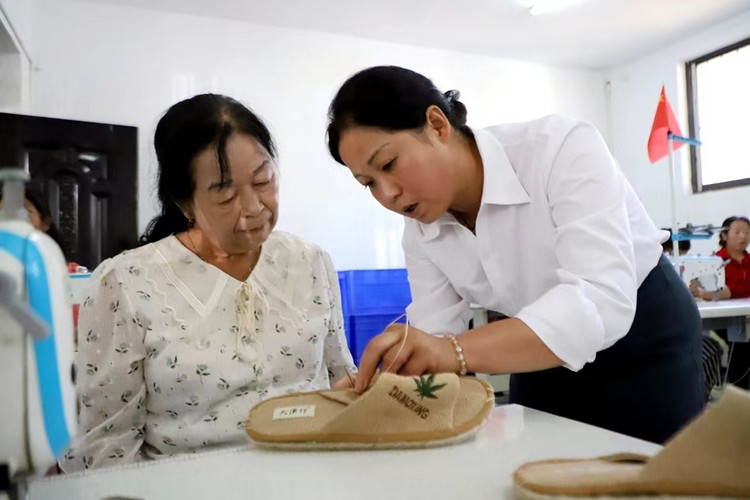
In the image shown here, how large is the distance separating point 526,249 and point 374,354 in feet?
1.14

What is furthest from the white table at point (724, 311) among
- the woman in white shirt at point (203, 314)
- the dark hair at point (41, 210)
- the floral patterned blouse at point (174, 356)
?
the dark hair at point (41, 210)

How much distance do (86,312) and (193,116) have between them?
39 cm

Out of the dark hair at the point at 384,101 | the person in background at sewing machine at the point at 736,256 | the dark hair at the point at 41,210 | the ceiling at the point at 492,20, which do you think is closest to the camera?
the dark hair at the point at 41,210

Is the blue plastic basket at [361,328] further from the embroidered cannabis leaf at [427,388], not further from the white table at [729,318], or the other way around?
the embroidered cannabis leaf at [427,388]

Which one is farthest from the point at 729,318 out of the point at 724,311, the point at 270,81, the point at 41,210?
the point at 270,81

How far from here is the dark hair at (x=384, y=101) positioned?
0.94m

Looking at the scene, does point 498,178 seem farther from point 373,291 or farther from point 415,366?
point 373,291

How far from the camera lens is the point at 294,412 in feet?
2.55

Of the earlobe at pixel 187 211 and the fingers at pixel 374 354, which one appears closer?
the fingers at pixel 374 354

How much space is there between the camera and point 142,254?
3.58ft

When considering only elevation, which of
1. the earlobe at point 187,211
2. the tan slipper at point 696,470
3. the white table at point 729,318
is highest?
the earlobe at point 187,211

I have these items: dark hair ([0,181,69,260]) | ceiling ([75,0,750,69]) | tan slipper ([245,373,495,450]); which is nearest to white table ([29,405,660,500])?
tan slipper ([245,373,495,450])

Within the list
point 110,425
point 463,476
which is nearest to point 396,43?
point 110,425

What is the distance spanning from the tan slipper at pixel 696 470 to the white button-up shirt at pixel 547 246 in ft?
1.17
